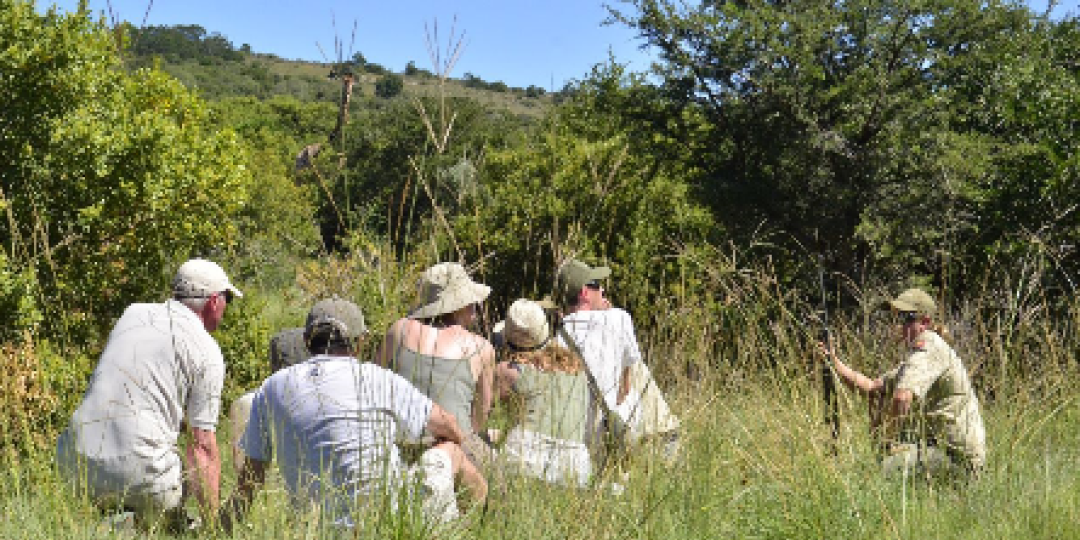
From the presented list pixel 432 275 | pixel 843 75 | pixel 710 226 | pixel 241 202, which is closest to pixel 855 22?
pixel 843 75

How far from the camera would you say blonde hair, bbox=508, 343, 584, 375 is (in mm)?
3783

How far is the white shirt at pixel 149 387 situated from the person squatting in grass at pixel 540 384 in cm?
106

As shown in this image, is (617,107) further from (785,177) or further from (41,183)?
(41,183)

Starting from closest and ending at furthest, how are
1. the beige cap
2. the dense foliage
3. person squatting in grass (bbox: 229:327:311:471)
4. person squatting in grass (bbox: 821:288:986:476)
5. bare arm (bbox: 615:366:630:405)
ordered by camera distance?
the beige cap < person squatting in grass (bbox: 821:288:986:476) < person squatting in grass (bbox: 229:327:311:471) < bare arm (bbox: 615:366:630:405) < the dense foliage

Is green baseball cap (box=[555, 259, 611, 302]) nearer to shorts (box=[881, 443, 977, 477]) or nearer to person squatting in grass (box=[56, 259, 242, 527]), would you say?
shorts (box=[881, 443, 977, 477])

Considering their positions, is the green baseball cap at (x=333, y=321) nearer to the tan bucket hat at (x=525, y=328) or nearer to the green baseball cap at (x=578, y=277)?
the tan bucket hat at (x=525, y=328)

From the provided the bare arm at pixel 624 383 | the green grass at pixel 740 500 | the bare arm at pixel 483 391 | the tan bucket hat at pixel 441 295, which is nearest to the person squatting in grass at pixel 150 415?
the green grass at pixel 740 500

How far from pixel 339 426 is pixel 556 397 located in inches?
40.6

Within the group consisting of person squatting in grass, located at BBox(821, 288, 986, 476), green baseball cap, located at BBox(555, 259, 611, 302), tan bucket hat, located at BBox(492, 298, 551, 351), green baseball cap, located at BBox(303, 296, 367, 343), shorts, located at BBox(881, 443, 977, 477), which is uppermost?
green baseball cap, located at BBox(555, 259, 611, 302)

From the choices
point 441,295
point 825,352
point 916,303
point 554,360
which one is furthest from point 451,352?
point 916,303

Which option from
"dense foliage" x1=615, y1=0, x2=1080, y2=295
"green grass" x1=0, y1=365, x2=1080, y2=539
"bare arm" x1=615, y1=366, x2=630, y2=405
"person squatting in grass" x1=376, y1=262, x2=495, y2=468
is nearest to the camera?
"green grass" x1=0, y1=365, x2=1080, y2=539

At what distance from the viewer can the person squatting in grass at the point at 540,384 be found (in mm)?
3646

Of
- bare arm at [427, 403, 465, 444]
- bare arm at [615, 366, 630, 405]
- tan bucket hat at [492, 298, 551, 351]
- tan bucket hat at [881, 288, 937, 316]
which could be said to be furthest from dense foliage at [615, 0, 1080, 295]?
bare arm at [427, 403, 465, 444]

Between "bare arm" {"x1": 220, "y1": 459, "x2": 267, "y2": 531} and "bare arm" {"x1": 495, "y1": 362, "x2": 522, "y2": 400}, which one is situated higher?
"bare arm" {"x1": 495, "y1": 362, "x2": 522, "y2": 400}
